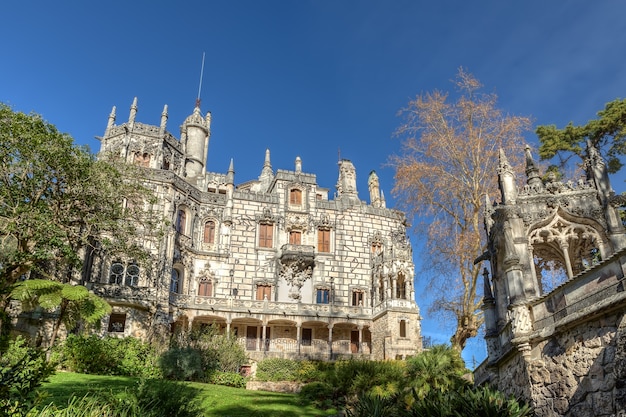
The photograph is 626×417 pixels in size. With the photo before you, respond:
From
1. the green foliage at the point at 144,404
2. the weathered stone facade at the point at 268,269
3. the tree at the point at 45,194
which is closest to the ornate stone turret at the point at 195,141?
the weathered stone facade at the point at 268,269

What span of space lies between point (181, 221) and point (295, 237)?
8.42m

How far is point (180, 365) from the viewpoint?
22.4 m

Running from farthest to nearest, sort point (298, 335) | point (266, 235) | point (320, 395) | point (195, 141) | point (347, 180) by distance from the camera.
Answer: point (195, 141) < point (347, 180) < point (266, 235) < point (298, 335) < point (320, 395)

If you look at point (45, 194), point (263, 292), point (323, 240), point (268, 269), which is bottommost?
point (263, 292)

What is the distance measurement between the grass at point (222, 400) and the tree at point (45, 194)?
567cm

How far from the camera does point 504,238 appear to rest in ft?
41.8

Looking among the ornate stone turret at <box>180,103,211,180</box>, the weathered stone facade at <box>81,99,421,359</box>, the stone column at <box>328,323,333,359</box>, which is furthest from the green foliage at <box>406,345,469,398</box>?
the ornate stone turret at <box>180,103,211,180</box>

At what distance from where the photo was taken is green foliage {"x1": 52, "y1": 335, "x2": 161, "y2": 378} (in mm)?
21609

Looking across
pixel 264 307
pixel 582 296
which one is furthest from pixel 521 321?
pixel 264 307

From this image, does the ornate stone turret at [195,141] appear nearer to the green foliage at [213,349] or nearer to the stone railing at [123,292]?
the stone railing at [123,292]

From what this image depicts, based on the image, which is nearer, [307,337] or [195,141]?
[307,337]

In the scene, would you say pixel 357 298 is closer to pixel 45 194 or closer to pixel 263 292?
pixel 263 292

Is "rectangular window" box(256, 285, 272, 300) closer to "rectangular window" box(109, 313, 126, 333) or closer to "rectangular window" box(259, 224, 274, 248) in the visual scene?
"rectangular window" box(259, 224, 274, 248)

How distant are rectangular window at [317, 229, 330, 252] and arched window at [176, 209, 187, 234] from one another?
990cm
